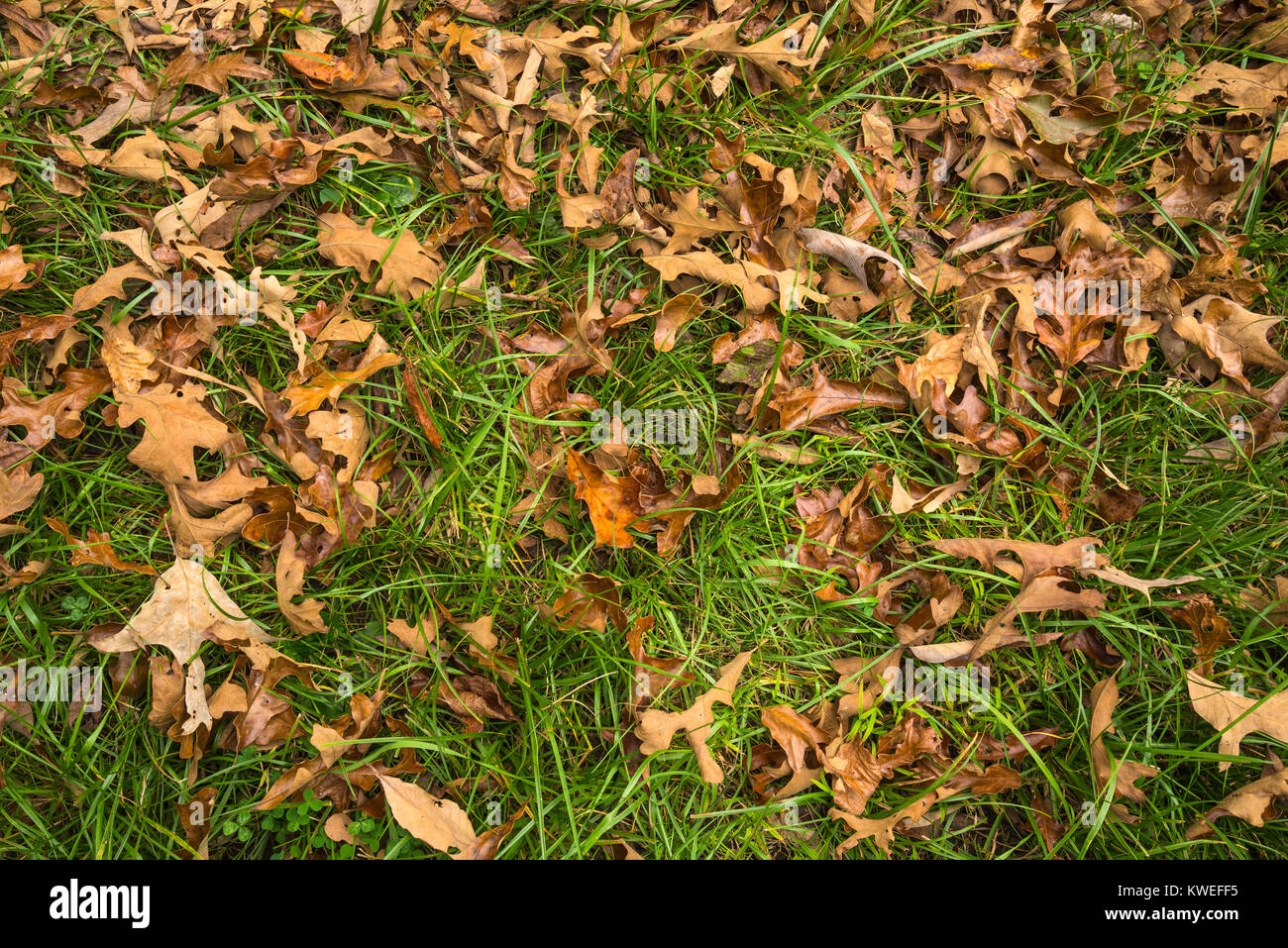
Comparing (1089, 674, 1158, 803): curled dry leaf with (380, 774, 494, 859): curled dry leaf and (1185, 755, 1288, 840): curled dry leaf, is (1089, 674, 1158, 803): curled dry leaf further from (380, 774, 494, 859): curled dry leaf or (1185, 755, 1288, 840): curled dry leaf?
(380, 774, 494, 859): curled dry leaf

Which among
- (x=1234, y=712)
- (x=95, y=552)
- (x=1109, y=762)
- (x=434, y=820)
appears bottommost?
(x=434, y=820)

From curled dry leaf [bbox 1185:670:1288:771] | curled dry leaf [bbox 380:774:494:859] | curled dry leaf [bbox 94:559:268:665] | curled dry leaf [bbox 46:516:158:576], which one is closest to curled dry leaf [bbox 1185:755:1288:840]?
curled dry leaf [bbox 1185:670:1288:771]

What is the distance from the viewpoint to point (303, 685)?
236 centimetres

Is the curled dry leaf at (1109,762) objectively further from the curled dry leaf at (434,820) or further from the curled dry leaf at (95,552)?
the curled dry leaf at (95,552)

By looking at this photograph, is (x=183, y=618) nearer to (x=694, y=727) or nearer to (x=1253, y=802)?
(x=694, y=727)

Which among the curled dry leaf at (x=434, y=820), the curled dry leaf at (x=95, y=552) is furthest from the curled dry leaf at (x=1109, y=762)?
the curled dry leaf at (x=95, y=552)

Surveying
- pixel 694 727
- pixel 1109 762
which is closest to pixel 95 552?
pixel 694 727

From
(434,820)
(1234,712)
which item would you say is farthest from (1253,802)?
(434,820)

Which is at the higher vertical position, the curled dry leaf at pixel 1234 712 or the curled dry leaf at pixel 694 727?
the curled dry leaf at pixel 1234 712

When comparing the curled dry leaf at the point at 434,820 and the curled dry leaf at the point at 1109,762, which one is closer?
the curled dry leaf at the point at 434,820

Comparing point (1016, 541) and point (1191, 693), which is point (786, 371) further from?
point (1191, 693)

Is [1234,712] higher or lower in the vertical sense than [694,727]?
higher

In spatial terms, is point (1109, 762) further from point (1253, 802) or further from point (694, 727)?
point (694, 727)

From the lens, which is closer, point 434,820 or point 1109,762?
point 434,820
